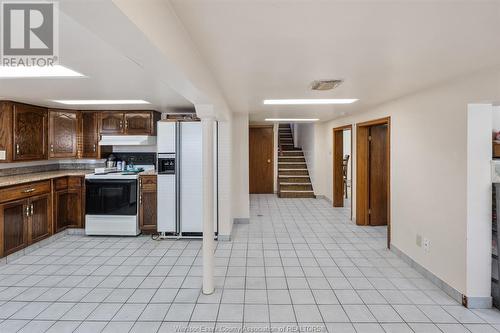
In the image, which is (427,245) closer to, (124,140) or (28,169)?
(124,140)

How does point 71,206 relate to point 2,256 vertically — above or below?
above

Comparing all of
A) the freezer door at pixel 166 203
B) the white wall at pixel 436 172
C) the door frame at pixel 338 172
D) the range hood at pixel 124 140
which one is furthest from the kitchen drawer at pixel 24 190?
the door frame at pixel 338 172

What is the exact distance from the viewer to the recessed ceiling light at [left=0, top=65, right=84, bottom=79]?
97.0 inches

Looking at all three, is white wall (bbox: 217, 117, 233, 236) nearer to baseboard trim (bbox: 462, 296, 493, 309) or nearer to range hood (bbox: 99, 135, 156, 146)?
range hood (bbox: 99, 135, 156, 146)

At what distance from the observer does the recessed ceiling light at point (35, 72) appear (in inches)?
97.0

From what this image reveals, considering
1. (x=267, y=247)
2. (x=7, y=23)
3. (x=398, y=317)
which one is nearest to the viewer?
(x=7, y=23)

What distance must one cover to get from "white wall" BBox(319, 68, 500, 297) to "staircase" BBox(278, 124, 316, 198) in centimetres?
429

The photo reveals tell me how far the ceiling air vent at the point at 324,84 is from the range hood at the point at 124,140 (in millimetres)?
3135

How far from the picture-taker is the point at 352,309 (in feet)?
8.29

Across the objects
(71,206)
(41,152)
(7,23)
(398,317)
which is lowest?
(398,317)

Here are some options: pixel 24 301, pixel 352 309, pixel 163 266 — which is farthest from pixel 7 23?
pixel 352 309

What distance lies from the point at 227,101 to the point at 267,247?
216 centimetres

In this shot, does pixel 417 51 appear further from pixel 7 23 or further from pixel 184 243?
pixel 184 243

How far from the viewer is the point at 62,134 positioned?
4.86m
